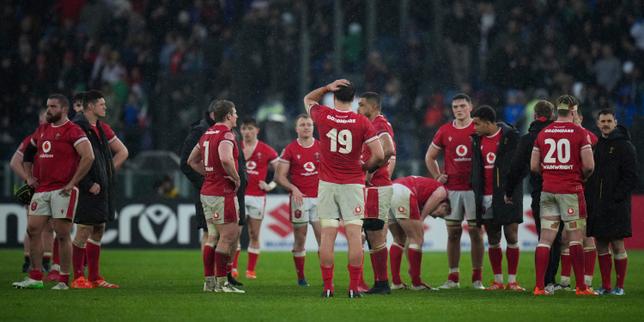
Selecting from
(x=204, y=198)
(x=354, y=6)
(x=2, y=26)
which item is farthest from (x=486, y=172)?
(x=2, y=26)

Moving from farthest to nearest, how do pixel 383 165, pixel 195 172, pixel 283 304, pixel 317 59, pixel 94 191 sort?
pixel 317 59
pixel 195 172
pixel 94 191
pixel 383 165
pixel 283 304

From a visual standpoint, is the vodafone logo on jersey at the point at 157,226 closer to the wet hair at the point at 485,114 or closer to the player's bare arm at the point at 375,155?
the wet hair at the point at 485,114

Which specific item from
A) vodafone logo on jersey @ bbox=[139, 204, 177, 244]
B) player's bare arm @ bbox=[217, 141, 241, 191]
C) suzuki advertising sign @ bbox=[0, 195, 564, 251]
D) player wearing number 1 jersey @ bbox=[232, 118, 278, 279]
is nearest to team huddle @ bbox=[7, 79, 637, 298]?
player's bare arm @ bbox=[217, 141, 241, 191]

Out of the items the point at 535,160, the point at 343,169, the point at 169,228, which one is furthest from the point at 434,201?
the point at 169,228

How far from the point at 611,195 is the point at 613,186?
4.6 inches

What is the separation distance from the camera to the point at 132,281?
53.9ft

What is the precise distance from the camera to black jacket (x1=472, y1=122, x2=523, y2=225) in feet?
49.6

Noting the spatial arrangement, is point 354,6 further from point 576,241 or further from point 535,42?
point 576,241

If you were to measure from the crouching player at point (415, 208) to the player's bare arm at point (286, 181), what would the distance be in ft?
5.80

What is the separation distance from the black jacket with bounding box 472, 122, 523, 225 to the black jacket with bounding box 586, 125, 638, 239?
41.2 inches

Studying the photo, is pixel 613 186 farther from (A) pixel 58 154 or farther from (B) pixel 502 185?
(A) pixel 58 154

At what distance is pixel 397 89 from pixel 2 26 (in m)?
10.9

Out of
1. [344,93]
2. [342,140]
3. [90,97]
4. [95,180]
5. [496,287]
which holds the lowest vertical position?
[496,287]

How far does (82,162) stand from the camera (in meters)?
14.3
